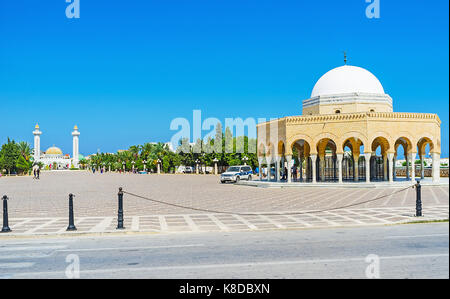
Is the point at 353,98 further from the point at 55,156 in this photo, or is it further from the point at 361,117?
the point at 55,156

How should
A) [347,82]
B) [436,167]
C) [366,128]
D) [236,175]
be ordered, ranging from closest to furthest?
[366,128]
[436,167]
[347,82]
[236,175]

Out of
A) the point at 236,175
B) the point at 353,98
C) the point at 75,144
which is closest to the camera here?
the point at 353,98

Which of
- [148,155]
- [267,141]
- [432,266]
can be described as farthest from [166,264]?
[148,155]

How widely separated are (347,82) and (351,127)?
19.1ft

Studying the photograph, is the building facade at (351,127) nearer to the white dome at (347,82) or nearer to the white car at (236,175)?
the white dome at (347,82)

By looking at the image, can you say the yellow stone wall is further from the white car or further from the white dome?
the white car

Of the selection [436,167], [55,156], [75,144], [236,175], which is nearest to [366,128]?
[436,167]

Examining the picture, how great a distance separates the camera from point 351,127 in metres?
28.5

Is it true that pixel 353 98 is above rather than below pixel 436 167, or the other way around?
above

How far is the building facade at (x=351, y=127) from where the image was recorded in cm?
2828

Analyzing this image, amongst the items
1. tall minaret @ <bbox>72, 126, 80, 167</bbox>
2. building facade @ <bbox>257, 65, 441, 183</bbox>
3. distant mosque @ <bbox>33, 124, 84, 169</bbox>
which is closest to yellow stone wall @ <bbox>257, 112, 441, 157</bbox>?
building facade @ <bbox>257, 65, 441, 183</bbox>

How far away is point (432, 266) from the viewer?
6309mm

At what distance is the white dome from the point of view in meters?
32.6

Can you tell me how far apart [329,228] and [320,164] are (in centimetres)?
2368
